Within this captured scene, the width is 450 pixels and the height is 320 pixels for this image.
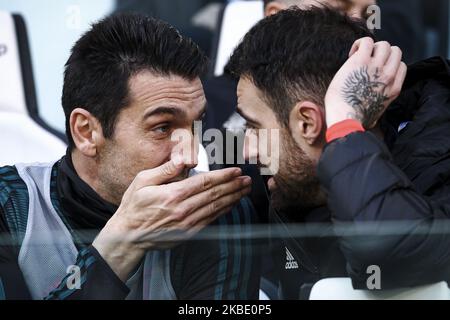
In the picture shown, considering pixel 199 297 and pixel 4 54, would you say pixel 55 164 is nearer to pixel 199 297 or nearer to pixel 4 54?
pixel 199 297

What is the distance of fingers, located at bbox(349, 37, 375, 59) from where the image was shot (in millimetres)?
1471

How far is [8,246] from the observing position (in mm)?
1477

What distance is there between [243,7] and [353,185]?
1.71 meters

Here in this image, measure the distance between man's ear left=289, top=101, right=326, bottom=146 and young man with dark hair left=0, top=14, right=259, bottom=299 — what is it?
0.13 m

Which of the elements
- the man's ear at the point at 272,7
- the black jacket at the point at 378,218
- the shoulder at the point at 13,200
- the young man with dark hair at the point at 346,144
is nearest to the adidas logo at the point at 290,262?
the young man with dark hair at the point at 346,144

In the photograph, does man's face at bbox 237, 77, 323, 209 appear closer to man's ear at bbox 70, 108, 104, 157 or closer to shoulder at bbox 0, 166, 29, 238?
man's ear at bbox 70, 108, 104, 157

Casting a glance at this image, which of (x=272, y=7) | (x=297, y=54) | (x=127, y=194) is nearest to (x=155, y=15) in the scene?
(x=272, y=7)

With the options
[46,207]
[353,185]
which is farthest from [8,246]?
[353,185]

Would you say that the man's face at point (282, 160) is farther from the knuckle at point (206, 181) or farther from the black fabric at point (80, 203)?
the black fabric at point (80, 203)

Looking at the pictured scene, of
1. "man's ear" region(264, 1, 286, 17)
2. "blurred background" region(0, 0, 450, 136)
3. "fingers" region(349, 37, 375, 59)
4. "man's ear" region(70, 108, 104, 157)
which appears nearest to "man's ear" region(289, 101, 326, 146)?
"fingers" region(349, 37, 375, 59)

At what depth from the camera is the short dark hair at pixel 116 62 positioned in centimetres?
166

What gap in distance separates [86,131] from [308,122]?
1.42 feet

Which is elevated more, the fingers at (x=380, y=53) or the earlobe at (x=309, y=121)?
the fingers at (x=380, y=53)

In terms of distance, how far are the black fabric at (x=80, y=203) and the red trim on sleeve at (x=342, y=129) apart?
471 mm
